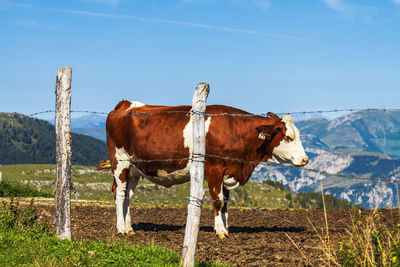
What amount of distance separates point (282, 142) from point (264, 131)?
63cm

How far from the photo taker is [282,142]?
563 inches

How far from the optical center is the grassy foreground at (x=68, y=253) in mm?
9828

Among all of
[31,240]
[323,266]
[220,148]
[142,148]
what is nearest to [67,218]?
[31,240]

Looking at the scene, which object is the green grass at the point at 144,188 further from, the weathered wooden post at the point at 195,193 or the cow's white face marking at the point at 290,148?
the weathered wooden post at the point at 195,193

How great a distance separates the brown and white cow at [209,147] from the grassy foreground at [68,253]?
3.06 metres

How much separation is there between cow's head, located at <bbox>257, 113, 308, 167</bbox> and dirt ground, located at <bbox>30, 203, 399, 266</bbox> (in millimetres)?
1603

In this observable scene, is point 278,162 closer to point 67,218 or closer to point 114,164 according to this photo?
point 114,164

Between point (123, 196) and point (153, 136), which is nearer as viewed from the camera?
point (153, 136)

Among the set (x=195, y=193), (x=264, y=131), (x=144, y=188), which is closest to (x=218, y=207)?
(x=264, y=131)

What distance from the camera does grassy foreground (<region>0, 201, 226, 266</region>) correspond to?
9828mm

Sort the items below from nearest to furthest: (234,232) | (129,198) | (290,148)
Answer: (290,148) < (129,198) < (234,232)

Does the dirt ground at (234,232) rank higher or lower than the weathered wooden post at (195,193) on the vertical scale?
lower

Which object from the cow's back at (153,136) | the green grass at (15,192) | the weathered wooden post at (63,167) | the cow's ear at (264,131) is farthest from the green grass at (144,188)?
the weathered wooden post at (63,167)

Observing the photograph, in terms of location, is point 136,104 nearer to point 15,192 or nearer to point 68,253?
point 68,253
